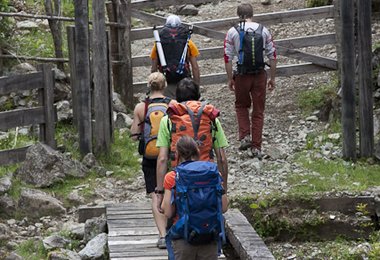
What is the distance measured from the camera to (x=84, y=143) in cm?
1120

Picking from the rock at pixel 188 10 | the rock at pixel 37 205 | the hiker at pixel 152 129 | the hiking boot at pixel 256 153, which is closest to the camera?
the hiker at pixel 152 129

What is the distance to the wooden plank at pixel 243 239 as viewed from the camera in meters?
7.40

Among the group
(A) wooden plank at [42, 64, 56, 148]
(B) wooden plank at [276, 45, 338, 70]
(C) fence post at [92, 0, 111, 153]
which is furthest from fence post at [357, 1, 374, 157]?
(A) wooden plank at [42, 64, 56, 148]

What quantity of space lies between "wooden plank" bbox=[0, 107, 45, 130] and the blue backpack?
4.81 m

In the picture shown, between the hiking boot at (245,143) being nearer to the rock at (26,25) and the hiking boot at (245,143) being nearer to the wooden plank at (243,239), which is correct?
the wooden plank at (243,239)

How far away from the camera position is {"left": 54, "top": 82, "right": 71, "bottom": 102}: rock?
12.9 meters

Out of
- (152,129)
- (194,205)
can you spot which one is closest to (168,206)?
(194,205)

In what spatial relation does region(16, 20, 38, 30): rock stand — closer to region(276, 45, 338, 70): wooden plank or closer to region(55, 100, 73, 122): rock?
region(55, 100, 73, 122): rock

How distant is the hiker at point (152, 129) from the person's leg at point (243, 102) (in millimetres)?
3465

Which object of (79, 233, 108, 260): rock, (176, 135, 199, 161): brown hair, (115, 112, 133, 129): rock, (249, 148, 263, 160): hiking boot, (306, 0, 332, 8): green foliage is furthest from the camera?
(306, 0, 332, 8): green foliage

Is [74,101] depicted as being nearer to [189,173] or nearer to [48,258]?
[48,258]

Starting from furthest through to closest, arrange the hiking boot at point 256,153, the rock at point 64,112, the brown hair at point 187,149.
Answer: the rock at point 64,112
the hiking boot at point 256,153
the brown hair at point 187,149

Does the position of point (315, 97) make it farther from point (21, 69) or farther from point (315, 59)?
point (21, 69)

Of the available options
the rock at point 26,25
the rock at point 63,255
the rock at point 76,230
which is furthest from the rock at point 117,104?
the rock at point 63,255
